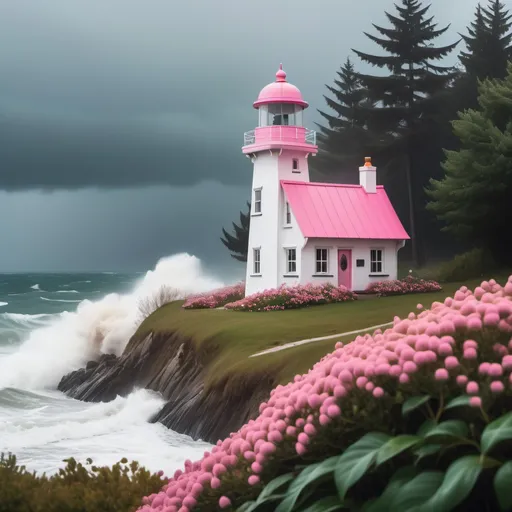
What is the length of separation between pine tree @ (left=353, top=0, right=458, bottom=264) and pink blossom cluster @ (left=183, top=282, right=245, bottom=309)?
41.0ft

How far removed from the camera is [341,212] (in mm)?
35094

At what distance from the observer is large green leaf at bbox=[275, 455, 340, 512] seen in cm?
504

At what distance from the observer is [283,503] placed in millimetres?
5199

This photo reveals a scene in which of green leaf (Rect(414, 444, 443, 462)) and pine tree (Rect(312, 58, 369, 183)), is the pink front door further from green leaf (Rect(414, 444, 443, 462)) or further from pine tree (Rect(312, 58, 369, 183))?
green leaf (Rect(414, 444, 443, 462))

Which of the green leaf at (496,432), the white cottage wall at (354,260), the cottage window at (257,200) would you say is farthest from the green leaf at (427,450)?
the cottage window at (257,200)

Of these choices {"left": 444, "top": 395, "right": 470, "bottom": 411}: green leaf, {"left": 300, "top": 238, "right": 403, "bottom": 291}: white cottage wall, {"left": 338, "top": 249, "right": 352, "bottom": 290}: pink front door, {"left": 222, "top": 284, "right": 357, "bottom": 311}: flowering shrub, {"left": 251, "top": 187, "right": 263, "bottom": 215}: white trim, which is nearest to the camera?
{"left": 444, "top": 395, "right": 470, "bottom": 411}: green leaf

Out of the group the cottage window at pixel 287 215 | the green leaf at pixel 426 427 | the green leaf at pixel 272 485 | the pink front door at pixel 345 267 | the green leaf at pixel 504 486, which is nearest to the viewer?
the green leaf at pixel 504 486

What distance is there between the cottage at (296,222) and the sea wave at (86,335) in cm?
509

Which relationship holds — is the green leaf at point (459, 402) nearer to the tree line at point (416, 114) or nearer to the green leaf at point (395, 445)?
Result: the green leaf at point (395, 445)

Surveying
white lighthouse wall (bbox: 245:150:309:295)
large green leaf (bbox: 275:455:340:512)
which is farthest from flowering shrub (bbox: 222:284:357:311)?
large green leaf (bbox: 275:455:340:512)

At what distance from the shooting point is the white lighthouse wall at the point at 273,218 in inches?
1341

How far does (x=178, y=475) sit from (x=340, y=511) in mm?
1756

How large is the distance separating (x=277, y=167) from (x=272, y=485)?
2916 cm

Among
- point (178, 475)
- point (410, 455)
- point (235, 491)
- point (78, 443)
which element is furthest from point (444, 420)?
point (78, 443)
